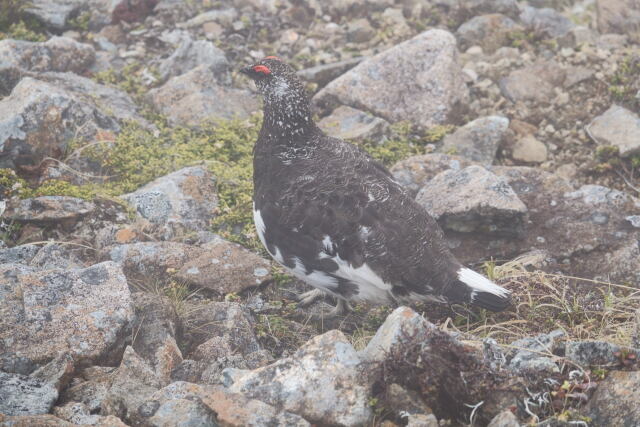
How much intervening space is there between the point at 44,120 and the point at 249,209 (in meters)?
2.09

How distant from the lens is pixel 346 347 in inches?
147

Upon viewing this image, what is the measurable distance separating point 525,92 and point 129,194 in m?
4.57

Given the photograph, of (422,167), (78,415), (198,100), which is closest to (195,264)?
(78,415)

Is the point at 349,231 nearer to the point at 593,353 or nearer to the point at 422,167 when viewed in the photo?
the point at 593,353

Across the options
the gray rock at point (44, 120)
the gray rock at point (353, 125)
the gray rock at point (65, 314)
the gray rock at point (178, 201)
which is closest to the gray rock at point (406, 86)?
the gray rock at point (353, 125)

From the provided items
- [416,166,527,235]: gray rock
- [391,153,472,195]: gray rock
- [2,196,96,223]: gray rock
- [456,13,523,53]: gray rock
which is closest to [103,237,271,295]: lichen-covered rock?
[2,196,96,223]: gray rock

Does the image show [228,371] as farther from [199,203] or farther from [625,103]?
[625,103]

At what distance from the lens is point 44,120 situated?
6477 mm

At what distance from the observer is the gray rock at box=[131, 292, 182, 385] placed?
13.7ft

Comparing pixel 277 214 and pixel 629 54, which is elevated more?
pixel 277 214

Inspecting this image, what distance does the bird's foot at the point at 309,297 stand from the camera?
18.1 feet

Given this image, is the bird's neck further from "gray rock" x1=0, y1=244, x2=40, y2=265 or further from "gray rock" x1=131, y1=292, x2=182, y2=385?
"gray rock" x1=0, y1=244, x2=40, y2=265

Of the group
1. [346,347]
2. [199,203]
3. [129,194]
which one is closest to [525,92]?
[199,203]

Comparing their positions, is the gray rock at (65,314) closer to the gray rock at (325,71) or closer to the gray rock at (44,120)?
the gray rock at (44,120)
